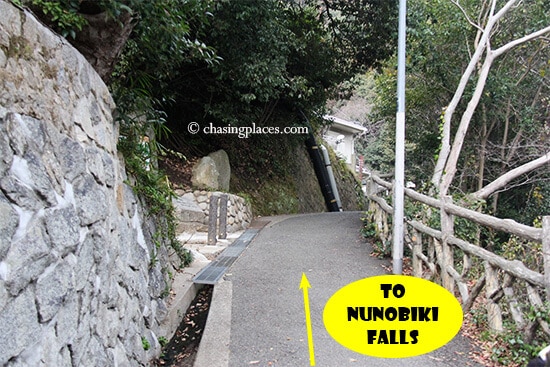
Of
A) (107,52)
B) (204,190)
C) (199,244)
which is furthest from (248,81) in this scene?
(107,52)

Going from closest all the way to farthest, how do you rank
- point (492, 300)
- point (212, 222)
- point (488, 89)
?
point (492, 300), point (212, 222), point (488, 89)

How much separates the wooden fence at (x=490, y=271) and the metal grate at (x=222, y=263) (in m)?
2.64

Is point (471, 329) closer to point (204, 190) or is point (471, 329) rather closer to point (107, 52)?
point (107, 52)

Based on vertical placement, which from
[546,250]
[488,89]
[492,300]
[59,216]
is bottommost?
[492,300]

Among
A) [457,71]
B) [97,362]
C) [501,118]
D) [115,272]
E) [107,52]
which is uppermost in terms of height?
[457,71]

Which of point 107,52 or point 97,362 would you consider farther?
point 107,52

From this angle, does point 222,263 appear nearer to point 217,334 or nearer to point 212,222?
point 212,222

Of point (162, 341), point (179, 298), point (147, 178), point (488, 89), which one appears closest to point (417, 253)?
point (179, 298)

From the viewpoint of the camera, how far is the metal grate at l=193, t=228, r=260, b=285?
4.95m

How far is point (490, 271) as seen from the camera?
3369 mm

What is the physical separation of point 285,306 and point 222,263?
1797 millimetres

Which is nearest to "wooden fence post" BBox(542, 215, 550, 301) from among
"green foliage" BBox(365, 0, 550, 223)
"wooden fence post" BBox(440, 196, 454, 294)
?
"wooden fence post" BBox(440, 196, 454, 294)

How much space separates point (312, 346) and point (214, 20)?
603 cm

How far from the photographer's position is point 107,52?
305cm
